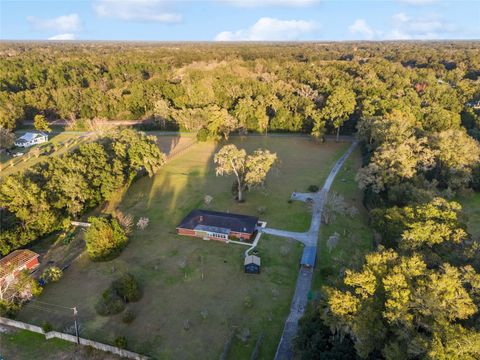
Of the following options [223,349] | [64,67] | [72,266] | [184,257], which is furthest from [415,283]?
[64,67]

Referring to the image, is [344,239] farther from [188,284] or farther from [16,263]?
[16,263]

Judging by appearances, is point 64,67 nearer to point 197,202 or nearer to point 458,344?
point 197,202

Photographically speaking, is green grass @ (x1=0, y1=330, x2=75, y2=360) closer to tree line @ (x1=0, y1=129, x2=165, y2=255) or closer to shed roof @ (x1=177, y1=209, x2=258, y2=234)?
tree line @ (x1=0, y1=129, x2=165, y2=255)

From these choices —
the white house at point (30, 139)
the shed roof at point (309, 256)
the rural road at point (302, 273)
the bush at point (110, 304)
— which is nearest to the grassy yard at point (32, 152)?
the white house at point (30, 139)

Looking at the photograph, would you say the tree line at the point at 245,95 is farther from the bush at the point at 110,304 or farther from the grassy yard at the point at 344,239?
the bush at the point at 110,304

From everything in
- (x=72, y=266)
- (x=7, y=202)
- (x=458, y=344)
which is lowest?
(x=72, y=266)

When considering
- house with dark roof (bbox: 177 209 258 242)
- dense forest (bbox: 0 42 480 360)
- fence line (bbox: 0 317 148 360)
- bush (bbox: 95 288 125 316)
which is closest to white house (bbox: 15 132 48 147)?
dense forest (bbox: 0 42 480 360)
